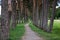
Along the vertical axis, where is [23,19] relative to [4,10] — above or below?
below

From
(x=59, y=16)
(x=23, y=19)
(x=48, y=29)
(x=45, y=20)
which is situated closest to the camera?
(x=48, y=29)

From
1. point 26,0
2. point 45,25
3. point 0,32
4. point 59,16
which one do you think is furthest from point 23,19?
point 0,32

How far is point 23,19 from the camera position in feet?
224

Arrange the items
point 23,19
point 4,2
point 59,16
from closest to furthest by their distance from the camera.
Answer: point 4,2 → point 23,19 → point 59,16

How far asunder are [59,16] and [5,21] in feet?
289

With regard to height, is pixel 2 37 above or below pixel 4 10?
below

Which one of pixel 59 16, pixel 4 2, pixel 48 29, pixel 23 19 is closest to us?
pixel 4 2

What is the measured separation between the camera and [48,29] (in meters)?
23.3

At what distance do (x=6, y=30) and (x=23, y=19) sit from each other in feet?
183

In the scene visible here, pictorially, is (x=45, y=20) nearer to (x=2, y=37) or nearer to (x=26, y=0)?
(x=2, y=37)

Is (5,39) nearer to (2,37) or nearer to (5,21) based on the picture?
(2,37)

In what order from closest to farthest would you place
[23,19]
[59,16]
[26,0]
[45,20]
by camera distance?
[45,20] < [26,0] < [23,19] < [59,16]

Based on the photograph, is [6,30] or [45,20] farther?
[45,20]

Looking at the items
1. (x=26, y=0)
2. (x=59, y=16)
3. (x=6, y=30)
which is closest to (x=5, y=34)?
(x=6, y=30)
